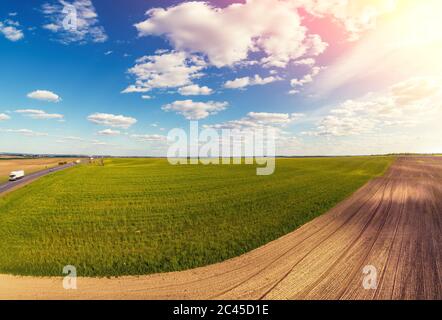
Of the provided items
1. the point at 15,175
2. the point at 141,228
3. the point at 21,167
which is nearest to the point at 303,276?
the point at 141,228

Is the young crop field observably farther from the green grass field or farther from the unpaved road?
the unpaved road

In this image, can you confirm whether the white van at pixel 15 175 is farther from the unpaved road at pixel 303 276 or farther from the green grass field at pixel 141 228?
the unpaved road at pixel 303 276

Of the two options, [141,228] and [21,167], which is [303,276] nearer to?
[141,228]

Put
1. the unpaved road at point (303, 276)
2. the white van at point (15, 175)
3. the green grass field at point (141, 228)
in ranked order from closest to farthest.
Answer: the unpaved road at point (303, 276) < the green grass field at point (141, 228) < the white van at point (15, 175)

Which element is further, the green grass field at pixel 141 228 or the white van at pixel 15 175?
the white van at pixel 15 175

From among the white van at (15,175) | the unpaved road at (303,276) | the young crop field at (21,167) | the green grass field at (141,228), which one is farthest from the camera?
the young crop field at (21,167)

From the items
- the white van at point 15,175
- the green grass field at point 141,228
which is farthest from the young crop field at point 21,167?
the green grass field at point 141,228

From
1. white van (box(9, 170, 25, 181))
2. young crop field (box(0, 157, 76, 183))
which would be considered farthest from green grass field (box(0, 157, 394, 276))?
young crop field (box(0, 157, 76, 183))

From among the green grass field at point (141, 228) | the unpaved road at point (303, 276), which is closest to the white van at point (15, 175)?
the green grass field at point (141, 228)

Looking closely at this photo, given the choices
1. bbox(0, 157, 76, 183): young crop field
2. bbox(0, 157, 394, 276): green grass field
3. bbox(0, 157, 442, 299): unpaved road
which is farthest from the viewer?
bbox(0, 157, 76, 183): young crop field
